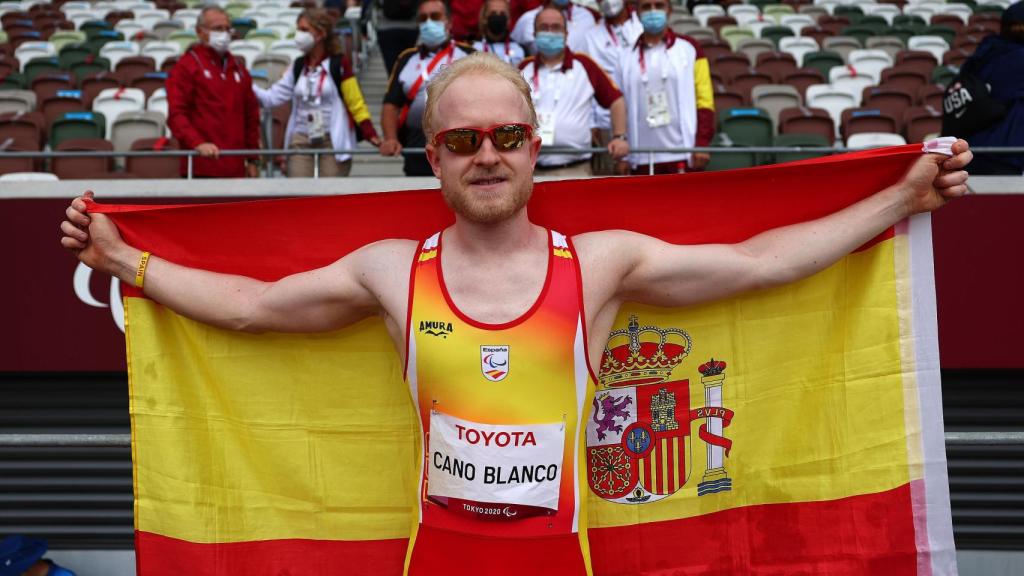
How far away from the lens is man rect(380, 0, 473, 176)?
748 centimetres

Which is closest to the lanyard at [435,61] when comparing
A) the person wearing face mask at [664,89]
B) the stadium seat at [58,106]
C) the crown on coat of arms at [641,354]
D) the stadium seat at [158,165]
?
the person wearing face mask at [664,89]

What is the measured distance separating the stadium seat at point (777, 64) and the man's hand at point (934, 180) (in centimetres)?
966

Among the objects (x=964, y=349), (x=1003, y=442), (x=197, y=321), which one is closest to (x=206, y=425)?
(x=197, y=321)

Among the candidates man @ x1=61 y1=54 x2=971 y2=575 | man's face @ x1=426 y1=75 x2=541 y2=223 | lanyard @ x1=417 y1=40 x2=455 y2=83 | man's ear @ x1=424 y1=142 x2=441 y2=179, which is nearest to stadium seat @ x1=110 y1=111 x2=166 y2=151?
lanyard @ x1=417 y1=40 x2=455 y2=83

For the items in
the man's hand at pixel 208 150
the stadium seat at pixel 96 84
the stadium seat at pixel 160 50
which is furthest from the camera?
the stadium seat at pixel 160 50

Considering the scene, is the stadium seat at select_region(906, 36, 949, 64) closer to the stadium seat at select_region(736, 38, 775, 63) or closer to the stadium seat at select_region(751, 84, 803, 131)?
the stadium seat at select_region(736, 38, 775, 63)

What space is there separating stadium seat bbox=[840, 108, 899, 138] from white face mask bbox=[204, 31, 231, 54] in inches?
231

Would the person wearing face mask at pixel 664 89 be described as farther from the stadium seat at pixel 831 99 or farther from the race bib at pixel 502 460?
the race bib at pixel 502 460

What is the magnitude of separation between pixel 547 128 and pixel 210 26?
104 inches

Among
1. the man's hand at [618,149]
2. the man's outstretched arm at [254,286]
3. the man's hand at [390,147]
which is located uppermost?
the man's hand at [390,147]

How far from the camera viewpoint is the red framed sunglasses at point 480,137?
316cm

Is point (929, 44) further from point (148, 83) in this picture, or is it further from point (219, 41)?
point (219, 41)

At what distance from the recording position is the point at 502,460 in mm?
3242

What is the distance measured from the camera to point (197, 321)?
373 centimetres
